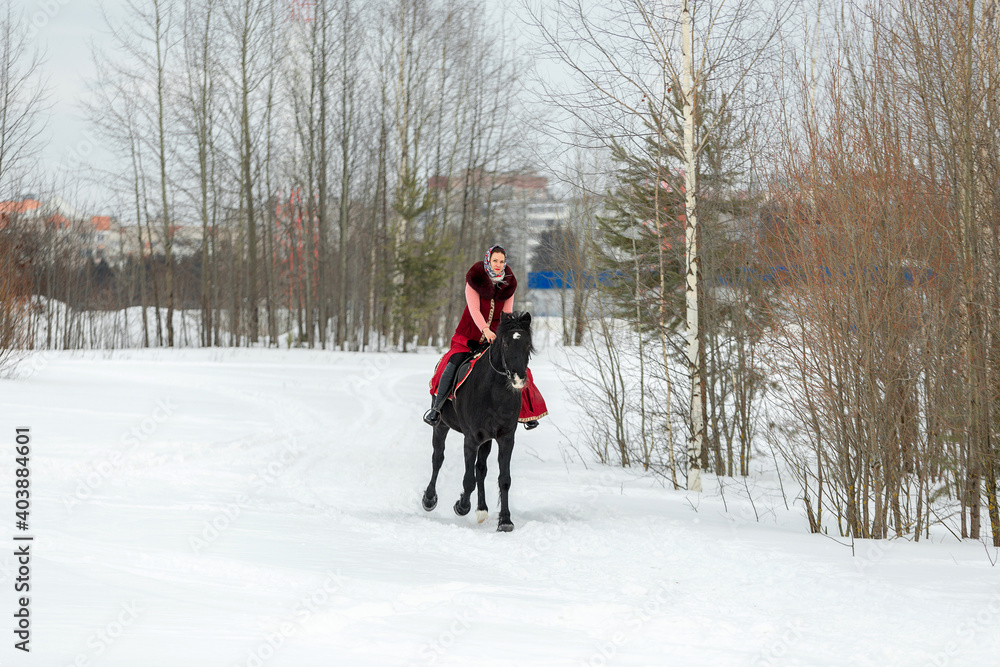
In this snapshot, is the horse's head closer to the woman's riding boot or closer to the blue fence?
the woman's riding boot

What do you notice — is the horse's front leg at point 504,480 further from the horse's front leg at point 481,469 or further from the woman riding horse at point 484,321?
the woman riding horse at point 484,321

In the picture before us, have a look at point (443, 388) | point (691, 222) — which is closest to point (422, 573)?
point (443, 388)

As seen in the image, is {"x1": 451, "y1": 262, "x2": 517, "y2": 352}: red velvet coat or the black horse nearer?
the black horse

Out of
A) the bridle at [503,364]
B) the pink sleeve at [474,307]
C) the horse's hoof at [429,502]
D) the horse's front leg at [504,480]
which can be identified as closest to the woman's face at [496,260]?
the pink sleeve at [474,307]

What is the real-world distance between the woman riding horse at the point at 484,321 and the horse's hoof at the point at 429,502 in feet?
2.75

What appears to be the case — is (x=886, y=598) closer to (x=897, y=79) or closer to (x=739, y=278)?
(x=897, y=79)

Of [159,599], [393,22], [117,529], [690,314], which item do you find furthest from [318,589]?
[393,22]

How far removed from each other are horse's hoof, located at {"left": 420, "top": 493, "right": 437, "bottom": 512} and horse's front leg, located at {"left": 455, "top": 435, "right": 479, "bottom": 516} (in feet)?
1.15

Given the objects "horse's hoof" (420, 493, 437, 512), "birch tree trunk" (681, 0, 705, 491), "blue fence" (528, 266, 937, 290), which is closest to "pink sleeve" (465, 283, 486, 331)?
"horse's hoof" (420, 493, 437, 512)

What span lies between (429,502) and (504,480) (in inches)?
45.3

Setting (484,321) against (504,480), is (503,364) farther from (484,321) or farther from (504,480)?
(504,480)

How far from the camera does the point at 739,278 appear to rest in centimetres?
1061

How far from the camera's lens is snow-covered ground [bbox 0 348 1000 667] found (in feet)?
12.6

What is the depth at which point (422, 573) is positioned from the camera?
5281 mm
